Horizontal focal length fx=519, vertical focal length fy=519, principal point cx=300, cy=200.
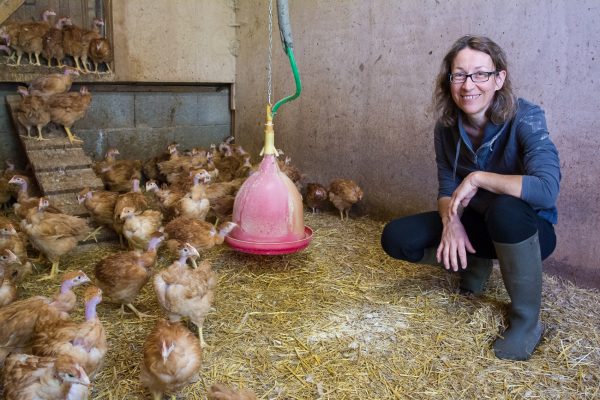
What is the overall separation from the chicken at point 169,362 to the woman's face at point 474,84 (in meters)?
2.02

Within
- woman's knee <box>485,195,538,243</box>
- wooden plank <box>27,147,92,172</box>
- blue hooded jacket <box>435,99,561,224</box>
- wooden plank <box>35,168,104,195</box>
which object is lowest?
Answer: wooden plank <box>35,168,104,195</box>

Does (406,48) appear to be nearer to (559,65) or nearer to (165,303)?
(559,65)

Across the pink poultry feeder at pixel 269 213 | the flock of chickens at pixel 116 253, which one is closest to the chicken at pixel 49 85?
the flock of chickens at pixel 116 253

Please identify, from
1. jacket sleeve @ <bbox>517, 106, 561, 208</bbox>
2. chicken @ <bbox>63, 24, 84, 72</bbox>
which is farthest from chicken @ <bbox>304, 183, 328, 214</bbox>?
chicken @ <bbox>63, 24, 84, 72</bbox>

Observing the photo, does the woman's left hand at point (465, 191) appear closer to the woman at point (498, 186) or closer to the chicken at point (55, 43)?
the woman at point (498, 186)

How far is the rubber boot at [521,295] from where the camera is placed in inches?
113

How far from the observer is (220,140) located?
25.4 ft

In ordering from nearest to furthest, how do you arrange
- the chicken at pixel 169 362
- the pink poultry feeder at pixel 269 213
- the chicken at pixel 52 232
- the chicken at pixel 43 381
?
the chicken at pixel 43 381 < the chicken at pixel 169 362 < the pink poultry feeder at pixel 269 213 < the chicken at pixel 52 232

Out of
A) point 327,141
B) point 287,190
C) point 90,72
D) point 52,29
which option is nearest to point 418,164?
point 327,141

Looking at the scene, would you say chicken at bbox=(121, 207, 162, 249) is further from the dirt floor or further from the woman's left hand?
the woman's left hand

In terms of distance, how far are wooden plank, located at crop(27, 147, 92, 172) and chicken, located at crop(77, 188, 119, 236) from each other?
0.50m

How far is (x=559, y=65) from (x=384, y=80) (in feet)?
5.84

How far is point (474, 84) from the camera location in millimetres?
2961

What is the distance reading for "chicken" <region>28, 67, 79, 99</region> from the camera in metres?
5.75
